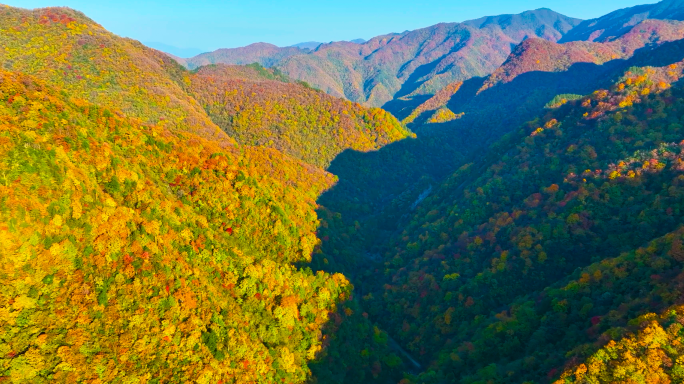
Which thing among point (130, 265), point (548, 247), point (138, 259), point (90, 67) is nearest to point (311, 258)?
point (138, 259)

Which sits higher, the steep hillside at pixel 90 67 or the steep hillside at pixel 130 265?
the steep hillside at pixel 90 67

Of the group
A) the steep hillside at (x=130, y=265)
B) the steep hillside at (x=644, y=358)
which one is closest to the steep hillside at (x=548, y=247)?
the steep hillside at (x=644, y=358)

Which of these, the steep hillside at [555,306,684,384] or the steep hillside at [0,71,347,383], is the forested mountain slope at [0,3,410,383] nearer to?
the steep hillside at [0,71,347,383]

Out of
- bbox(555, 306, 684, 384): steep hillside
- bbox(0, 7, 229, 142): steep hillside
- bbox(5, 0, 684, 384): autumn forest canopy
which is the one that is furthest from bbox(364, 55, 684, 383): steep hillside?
→ bbox(0, 7, 229, 142): steep hillside

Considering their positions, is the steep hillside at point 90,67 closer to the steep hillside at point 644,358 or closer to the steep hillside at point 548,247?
the steep hillside at point 548,247

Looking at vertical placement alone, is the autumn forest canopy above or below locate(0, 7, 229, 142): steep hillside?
below

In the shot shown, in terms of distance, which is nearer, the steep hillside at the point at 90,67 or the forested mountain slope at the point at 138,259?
the forested mountain slope at the point at 138,259

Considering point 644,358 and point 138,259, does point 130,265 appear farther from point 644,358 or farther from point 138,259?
point 644,358
